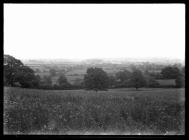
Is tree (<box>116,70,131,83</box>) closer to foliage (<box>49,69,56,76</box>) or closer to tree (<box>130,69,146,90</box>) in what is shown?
tree (<box>130,69,146,90</box>)

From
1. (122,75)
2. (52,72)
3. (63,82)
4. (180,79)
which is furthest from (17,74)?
(180,79)

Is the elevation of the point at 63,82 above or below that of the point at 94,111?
above

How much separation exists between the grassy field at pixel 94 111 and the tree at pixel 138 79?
9 centimetres

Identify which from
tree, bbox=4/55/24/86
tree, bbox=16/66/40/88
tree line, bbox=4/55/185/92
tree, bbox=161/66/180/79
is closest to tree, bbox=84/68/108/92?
tree line, bbox=4/55/185/92

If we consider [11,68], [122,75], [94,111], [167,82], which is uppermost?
[11,68]

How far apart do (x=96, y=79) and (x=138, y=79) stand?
0.60 meters

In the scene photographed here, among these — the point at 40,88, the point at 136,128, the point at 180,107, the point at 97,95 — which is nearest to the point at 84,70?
the point at 97,95

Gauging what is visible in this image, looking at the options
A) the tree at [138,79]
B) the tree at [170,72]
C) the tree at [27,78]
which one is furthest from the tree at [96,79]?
the tree at [170,72]

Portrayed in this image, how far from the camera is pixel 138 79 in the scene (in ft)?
14.9

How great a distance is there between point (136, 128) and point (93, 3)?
1.84m

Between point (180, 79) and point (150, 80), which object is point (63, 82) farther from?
point (180, 79)

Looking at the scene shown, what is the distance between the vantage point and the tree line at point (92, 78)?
448 cm

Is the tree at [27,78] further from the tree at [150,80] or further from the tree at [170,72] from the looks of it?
the tree at [170,72]
